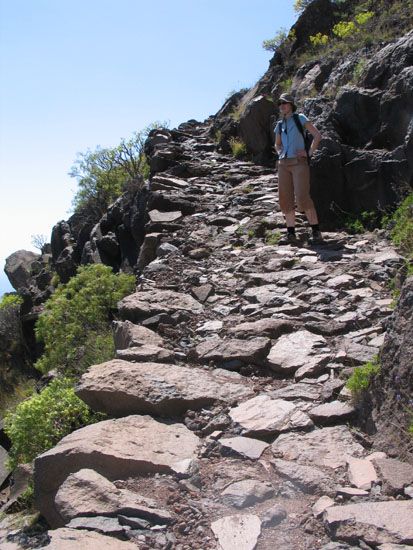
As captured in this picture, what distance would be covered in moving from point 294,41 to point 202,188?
297 inches

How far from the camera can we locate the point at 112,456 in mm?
3439

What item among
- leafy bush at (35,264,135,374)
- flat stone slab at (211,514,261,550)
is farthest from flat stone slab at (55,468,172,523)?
leafy bush at (35,264,135,374)

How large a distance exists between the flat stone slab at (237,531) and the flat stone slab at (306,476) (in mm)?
358

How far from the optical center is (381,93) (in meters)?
9.55

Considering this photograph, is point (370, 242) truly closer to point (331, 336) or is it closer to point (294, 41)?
point (331, 336)

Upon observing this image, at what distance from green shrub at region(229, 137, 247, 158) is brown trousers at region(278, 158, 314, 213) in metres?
7.33

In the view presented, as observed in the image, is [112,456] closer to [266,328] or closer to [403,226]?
[266,328]

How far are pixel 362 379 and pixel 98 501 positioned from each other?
1809 mm

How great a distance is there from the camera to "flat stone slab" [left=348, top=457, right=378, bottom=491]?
2994mm

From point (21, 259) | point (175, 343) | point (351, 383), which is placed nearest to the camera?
point (351, 383)

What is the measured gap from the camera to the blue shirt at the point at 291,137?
8.34m

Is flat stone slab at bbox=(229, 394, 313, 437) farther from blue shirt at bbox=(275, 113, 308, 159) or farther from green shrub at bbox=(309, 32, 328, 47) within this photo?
green shrub at bbox=(309, 32, 328, 47)

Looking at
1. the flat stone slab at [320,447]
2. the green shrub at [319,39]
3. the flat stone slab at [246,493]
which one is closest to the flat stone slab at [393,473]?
the flat stone slab at [320,447]

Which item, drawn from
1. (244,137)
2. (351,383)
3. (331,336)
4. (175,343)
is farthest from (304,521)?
(244,137)
